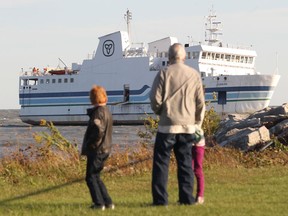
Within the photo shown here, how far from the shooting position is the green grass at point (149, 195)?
8555mm

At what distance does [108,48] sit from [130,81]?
4071mm

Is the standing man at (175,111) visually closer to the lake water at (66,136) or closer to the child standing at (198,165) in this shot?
the child standing at (198,165)

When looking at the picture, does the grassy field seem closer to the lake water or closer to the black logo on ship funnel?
the lake water

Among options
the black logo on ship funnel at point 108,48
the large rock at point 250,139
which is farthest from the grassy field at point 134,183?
the black logo on ship funnel at point 108,48

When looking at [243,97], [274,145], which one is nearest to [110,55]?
[243,97]

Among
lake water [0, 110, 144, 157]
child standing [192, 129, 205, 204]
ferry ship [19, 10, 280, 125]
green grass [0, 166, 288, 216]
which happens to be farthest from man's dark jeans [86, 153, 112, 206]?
ferry ship [19, 10, 280, 125]

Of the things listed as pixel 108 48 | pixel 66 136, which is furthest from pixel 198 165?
pixel 108 48

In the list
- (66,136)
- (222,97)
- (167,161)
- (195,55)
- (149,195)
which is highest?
(195,55)

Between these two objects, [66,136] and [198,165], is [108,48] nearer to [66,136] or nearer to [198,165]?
[66,136]

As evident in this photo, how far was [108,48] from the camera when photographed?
66.2 m

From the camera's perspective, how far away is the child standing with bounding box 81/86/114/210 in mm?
8516

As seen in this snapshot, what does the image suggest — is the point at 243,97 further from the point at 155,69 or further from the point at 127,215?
the point at 127,215

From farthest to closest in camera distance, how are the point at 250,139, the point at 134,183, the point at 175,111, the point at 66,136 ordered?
1. the point at 66,136
2. the point at 250,139
3. the point at 134,183
4. the point at 175,111

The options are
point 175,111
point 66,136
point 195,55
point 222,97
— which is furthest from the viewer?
point 195,55
